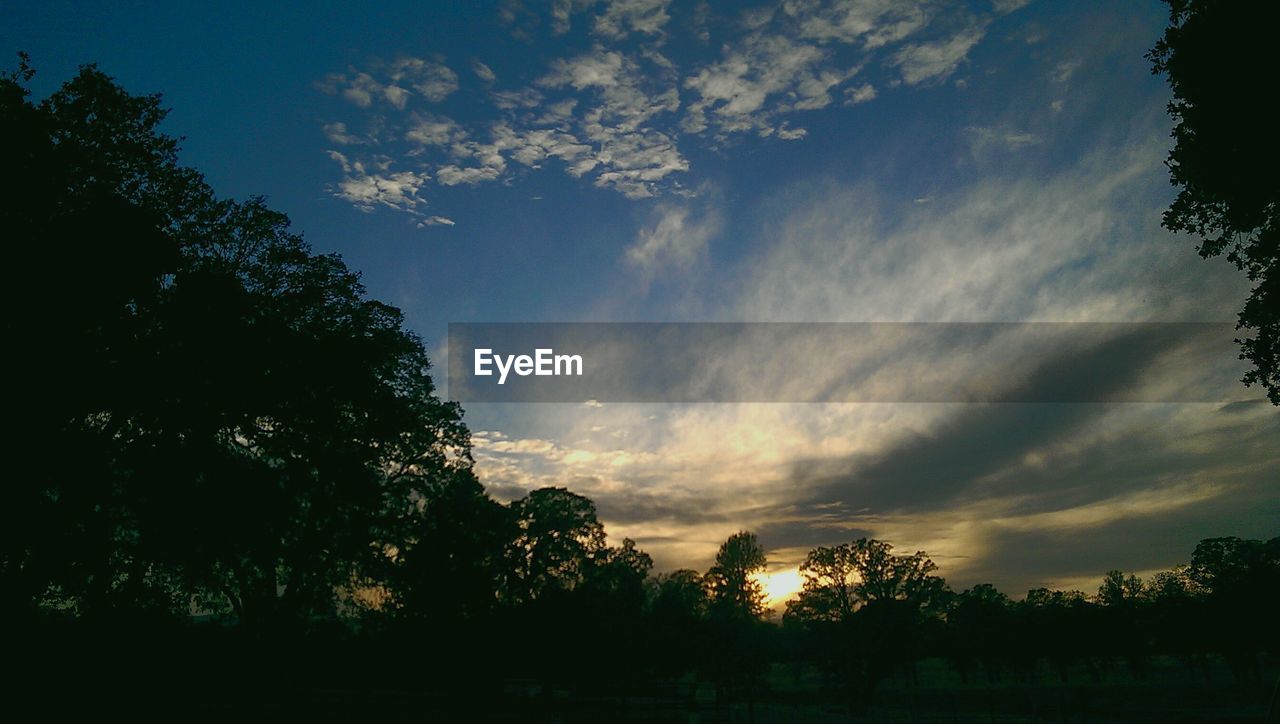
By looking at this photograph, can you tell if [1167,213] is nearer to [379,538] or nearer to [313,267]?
[313,267]

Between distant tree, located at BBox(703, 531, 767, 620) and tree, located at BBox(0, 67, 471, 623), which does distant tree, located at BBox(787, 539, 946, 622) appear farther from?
tree, located at BBox(0, 67, 471, 623)

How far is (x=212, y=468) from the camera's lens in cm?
2175

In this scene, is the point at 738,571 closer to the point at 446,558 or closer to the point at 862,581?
the point at 862,581

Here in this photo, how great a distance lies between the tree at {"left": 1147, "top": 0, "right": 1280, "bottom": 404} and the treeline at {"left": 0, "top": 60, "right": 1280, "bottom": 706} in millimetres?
21464

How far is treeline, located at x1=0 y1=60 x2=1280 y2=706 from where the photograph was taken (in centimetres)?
1852

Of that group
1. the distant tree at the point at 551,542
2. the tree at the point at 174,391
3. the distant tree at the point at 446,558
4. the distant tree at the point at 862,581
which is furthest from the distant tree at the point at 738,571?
the tree at the point at 174,391

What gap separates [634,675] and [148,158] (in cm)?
3368

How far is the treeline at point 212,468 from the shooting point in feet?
60.7

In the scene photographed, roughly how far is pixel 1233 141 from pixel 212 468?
25884 millimetres

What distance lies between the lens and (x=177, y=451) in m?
21.3

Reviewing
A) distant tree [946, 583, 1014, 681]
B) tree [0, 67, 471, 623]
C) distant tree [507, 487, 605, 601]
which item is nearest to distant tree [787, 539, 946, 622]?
distant tree [946, 583, 1014, 681]

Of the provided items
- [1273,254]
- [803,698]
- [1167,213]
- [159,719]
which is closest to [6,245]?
[159,719]

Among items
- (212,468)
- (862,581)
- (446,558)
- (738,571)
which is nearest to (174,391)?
(212,468)

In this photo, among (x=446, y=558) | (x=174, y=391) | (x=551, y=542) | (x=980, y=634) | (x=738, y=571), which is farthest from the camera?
(x=738, y=571)
